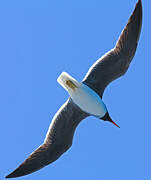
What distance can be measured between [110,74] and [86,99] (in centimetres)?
99

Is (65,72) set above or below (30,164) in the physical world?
above

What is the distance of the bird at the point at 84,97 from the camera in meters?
17.8

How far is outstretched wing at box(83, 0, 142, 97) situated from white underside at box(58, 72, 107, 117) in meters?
0.27

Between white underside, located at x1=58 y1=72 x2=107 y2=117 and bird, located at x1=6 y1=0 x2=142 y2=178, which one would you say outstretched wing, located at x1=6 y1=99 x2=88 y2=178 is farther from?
white underside, located at x1=58 y1=72 x2=107 y2=117

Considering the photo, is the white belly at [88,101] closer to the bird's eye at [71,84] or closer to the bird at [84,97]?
the bird at [84,97]

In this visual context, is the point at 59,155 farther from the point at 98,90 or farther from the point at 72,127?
the point at 98,90

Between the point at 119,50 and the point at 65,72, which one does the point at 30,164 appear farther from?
the point at 119,50

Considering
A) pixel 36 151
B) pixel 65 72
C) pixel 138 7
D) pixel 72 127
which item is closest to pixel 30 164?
pixel 36 151

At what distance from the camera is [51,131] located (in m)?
18.3

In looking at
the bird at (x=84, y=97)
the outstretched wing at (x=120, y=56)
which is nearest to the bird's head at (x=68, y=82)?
the bird at (x=84, y=97)

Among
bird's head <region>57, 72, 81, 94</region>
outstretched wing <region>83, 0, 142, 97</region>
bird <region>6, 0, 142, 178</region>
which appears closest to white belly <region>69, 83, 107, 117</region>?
bird <region>6, 0, 142, 178</region>

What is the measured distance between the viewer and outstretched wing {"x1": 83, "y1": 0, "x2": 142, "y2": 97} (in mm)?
17672

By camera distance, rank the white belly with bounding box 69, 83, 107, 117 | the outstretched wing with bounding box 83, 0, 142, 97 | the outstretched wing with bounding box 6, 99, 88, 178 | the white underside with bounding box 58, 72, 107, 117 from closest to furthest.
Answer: the outstretched wing with bounding box 83, 0, 142, 97
the white underside with bounding box 58, 72, 107, 117
the white belly with bounding box 69, 83, 107, 117
the outstretched wing with bounding box 6, 99, 88, 178

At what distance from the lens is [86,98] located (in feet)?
59.8
